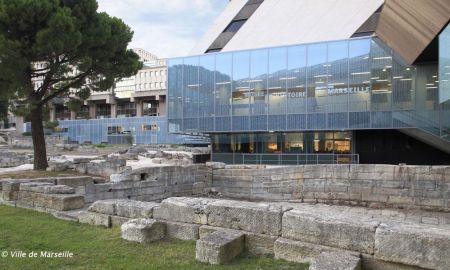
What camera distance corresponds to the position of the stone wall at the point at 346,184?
1277 centimetres

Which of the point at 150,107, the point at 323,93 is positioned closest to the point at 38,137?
the point at 323,93

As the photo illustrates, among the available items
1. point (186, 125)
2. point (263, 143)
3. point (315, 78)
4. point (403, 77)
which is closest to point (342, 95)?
point (315, 78)

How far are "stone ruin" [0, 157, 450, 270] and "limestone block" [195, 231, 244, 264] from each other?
12 millimetres

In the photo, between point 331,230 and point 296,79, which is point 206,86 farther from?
point 331,230

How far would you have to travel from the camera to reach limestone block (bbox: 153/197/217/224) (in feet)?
18.8

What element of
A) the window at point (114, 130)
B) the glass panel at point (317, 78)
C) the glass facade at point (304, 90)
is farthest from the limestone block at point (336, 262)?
the window at point (114, 130)

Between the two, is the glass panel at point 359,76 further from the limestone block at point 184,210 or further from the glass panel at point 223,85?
the limestone block at point 184,210

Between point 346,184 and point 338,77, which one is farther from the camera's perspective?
point 338,77

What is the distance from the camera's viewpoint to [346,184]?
14.1 metres

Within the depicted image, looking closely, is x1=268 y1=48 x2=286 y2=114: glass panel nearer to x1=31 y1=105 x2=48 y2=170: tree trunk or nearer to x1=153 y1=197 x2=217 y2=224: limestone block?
x1=31 y1=105 x2=48 y2=170: tree trunk

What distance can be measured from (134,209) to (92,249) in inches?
Result: 54.8

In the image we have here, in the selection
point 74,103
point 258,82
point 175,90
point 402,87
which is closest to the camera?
point 74,103

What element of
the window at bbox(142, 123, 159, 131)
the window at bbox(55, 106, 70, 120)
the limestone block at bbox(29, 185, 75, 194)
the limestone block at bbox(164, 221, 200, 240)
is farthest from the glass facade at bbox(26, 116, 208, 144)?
the limestone block at bbox(164, 221, 200, 240)

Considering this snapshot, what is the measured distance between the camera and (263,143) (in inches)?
1049
